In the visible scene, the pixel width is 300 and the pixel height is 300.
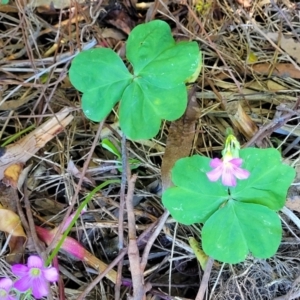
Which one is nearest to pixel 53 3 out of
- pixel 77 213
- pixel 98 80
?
pixel 98 80

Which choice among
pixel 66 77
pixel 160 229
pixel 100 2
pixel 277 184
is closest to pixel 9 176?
pixel 66 77

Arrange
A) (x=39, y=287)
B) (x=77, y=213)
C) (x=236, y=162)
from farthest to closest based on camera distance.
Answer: (x=77, y=213)
(x=39, y=287)
(x=236, y=162)

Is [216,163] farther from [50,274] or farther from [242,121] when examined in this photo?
[50,274]

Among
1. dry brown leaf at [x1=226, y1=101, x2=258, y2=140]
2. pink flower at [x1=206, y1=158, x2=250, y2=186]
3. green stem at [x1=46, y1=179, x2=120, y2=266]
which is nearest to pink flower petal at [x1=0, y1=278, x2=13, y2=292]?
green stem at [x1=46, y1=179, x2=120, y2=266]

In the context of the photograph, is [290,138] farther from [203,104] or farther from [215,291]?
[215,291]

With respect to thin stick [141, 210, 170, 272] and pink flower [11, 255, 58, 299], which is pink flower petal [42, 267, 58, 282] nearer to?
pink flower [11, 255, 58, 299]

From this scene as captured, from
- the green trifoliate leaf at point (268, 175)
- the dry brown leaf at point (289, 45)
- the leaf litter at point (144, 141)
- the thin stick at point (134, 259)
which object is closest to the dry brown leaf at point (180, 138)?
the leaf litter at point (144, 141)
